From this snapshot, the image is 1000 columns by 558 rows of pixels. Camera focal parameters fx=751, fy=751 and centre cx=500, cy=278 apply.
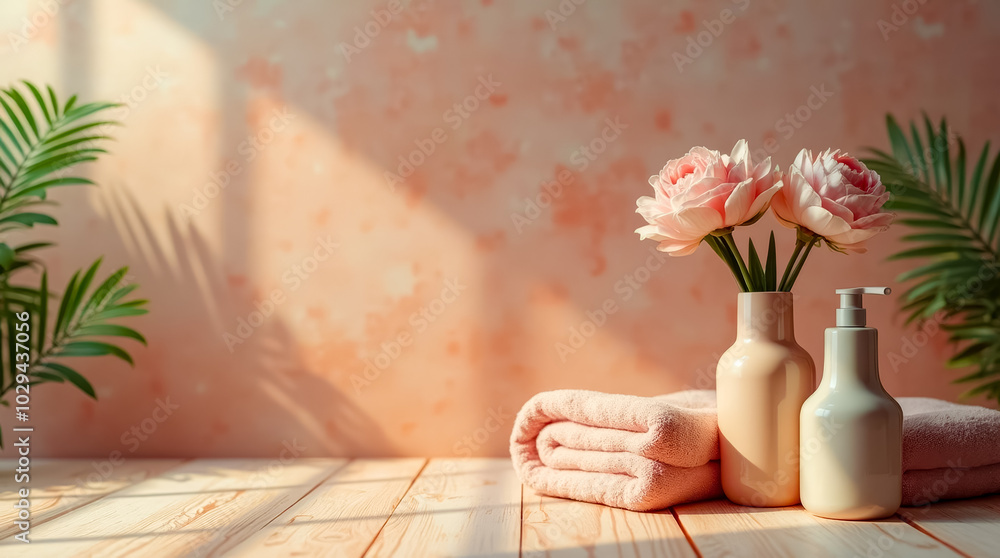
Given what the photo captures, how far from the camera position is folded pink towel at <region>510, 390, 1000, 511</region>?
85 centimetres

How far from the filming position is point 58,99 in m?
1.35

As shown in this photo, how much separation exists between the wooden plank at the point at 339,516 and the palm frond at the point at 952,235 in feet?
2.84

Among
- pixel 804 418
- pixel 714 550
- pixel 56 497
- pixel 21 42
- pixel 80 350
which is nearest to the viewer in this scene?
pixel 714 550

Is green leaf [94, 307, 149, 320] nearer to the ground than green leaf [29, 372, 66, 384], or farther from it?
farther from it

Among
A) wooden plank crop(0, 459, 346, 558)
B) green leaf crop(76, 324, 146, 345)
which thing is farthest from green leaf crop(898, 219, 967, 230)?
green leaf crop(76, 324, 146, 345)

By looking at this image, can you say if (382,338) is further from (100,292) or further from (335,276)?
(100,292)

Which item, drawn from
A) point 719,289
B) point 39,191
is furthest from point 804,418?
point 39,191

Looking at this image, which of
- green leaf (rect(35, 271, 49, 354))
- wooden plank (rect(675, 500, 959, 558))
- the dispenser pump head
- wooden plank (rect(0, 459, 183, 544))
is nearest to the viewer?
wooden plank (rect(675, 500, 959, 558))

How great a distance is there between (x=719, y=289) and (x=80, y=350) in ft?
3.42

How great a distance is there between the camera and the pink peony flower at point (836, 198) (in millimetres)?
802

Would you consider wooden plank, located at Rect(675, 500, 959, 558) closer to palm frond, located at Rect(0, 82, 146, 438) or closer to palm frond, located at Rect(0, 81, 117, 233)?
palm frond, located at Rect(0, 82, 146, 438)

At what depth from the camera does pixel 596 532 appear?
783mm

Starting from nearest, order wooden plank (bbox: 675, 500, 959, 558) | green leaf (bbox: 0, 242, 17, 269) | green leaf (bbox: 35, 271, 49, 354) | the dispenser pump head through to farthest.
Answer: wooden plank (bbox: 675, 500, 959, 558) → the dispenser pump head → green leaf (bbox: 0, 242, 17, 269) → green leaf (bbox: 35, 271, 49, 354)

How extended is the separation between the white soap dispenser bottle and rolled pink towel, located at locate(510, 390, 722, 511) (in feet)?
0.41
